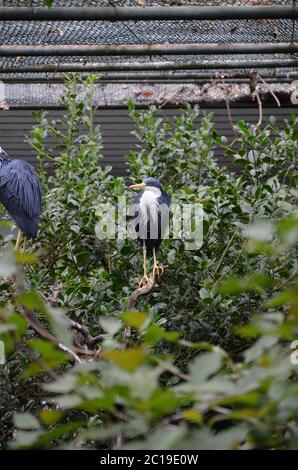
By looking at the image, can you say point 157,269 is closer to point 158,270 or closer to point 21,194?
point 158,270

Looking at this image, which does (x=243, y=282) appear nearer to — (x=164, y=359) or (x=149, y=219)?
(x=164, y=359)

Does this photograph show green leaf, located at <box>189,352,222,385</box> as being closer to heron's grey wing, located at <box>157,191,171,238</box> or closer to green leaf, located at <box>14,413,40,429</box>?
green leaf, located at <box>14,413,40,429</box>

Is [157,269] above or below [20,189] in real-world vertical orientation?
below

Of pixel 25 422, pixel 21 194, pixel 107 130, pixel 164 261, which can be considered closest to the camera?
pixel 25 422

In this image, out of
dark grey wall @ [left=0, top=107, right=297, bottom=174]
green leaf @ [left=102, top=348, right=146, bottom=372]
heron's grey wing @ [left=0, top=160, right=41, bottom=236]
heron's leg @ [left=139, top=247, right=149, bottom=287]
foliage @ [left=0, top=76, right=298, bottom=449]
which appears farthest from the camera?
dark grey wall @ [left=0, top=107, right=297, bottom=174]

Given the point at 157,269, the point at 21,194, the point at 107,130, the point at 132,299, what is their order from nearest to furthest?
the point at 132,299
the point at 157,269
the point at 21,194
the point at 107,130

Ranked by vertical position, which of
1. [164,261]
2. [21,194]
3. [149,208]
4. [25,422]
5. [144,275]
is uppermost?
[21,194]

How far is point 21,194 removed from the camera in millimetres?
3799

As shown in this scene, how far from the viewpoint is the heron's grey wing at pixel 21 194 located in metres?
3.58

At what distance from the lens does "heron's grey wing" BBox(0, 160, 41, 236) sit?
3582 millimetres

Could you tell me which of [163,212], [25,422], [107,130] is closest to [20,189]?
[163,212]

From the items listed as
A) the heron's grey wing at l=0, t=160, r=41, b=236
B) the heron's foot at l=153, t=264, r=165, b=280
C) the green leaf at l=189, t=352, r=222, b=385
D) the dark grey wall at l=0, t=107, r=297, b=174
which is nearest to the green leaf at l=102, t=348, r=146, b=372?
the green leaf at l=189, t=352, r=222, b=385

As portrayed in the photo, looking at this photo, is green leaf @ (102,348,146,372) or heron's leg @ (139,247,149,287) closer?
green leaf @ (102,348,146,372)
